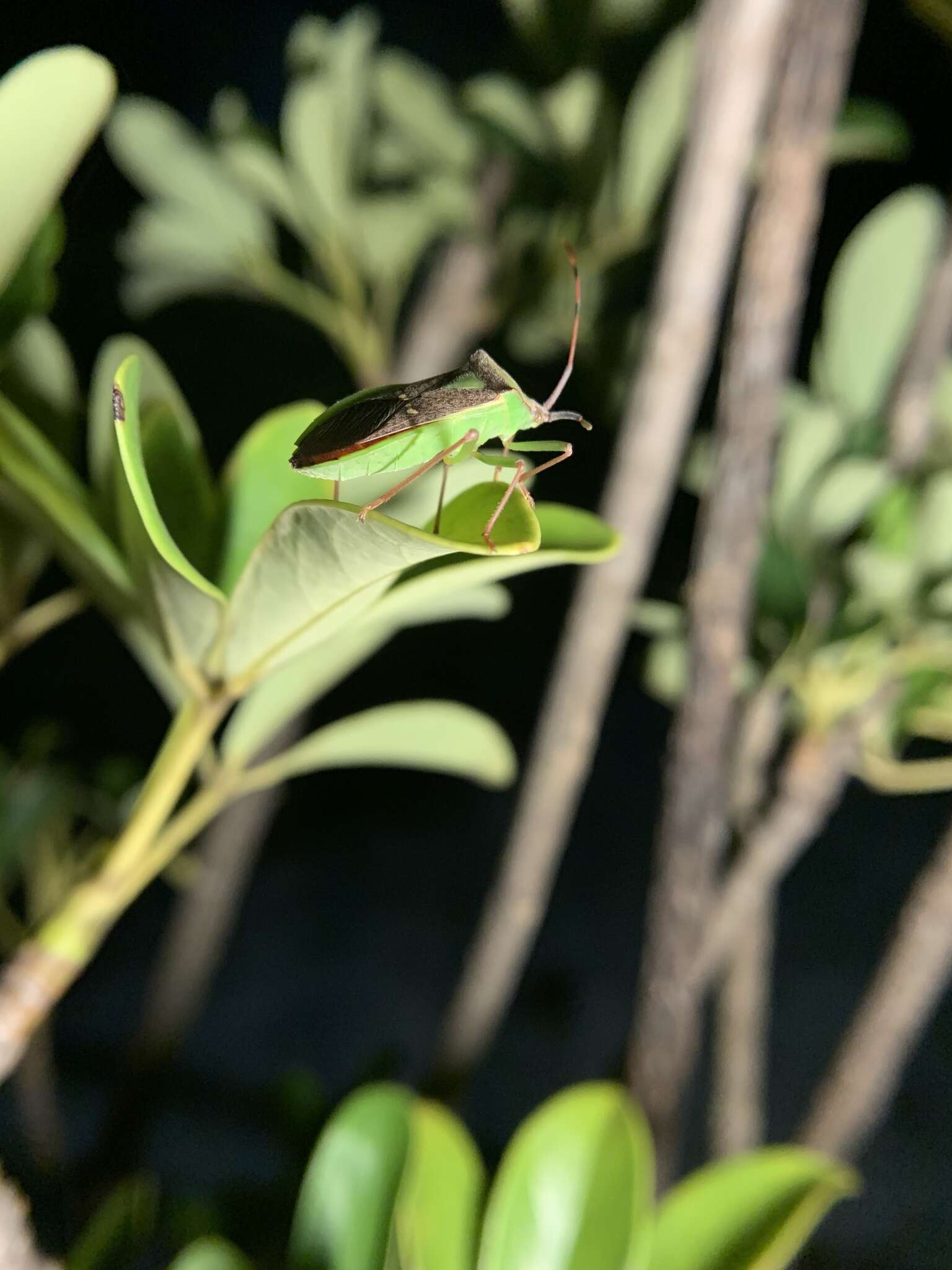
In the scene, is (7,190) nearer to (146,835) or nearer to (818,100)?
(146,835)

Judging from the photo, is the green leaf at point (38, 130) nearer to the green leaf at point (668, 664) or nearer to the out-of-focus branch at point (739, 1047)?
the green leaf at point (668, 664)

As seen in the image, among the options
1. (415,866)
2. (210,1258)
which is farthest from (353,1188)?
(415,866)

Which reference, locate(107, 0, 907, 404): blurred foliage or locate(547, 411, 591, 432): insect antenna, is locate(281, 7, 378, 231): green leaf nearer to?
locate(107, 0, 907, 404): blurred foliage

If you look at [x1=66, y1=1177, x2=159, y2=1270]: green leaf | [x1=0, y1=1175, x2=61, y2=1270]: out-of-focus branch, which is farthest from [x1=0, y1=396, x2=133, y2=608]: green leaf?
[x1=66, y1=1177, x2=159, y2=1270]: green leaf

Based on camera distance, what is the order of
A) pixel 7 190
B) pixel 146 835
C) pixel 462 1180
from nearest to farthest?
pixel 7 190, pixel 146 835, pixel 462 1180

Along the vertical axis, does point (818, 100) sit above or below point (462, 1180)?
above

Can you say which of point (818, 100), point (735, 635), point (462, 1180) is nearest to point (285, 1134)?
point (462, 1180)

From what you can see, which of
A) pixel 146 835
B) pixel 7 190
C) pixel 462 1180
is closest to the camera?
pixel 7 190
